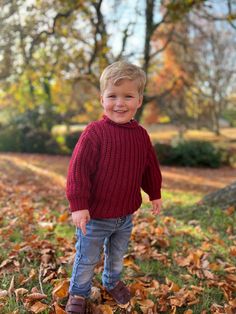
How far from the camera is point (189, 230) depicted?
179 inches

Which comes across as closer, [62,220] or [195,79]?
[62,220]

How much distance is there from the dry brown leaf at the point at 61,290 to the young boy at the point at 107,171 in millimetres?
131

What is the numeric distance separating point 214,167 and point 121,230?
524 inches

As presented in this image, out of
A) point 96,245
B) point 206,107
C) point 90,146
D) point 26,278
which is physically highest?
point 206,107

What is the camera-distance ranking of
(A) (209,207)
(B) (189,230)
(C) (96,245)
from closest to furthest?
(C) (96,245)
(B) (189,230)
(A) (209,207)

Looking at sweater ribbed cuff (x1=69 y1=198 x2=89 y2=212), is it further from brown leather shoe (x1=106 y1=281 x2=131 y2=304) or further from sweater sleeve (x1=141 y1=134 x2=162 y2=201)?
brown leather shoe (x1=106 y1=281 x2=131 y2=304)

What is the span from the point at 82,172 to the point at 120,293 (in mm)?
1110

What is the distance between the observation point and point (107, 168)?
244 centimetres

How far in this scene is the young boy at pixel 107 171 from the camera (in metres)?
2.36

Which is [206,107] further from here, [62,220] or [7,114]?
[62,220]

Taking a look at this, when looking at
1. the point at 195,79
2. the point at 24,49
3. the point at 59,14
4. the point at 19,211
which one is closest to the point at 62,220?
the point at 19,211

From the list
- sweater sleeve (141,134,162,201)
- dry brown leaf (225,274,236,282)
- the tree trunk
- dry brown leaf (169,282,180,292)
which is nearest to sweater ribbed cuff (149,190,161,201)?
sweater sleeve (141,134,162,201)

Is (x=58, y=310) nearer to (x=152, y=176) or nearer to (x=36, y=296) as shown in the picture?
(x=36, y=296)

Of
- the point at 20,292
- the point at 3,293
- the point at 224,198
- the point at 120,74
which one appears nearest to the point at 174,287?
the point at 20,292
